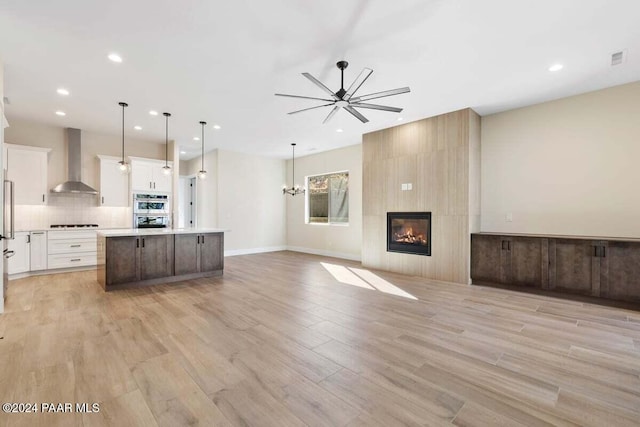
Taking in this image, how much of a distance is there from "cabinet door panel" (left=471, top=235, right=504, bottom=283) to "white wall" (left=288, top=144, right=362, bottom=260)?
3.06 m

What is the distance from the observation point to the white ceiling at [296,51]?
2.62 m

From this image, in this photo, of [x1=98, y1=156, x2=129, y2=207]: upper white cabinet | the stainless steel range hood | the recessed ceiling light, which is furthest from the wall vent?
the stainless steel range hood

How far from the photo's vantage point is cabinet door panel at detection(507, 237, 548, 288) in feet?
14.3

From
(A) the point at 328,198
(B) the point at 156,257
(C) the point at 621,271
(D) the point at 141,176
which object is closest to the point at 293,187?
(A) the point at 328,198

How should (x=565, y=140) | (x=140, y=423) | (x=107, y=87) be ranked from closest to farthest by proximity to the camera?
1. (x=140, y=423)
2. (x=107, y=87)
3. (x=565, y=140)

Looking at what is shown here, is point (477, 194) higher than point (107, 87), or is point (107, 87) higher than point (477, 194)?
point (107, 87)

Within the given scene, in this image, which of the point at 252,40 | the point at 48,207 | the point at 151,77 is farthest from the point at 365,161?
the point at 48,207

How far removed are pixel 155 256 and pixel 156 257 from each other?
25mm

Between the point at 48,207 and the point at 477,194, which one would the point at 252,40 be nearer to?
the point at 477,194

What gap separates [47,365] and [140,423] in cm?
133

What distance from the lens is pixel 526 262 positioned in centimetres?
447

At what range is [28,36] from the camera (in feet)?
9.80

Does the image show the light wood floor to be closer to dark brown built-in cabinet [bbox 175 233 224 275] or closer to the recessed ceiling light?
dark brown built-in cabinet [bbox 175 233 224 275]

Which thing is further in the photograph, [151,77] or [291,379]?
[151,77]
